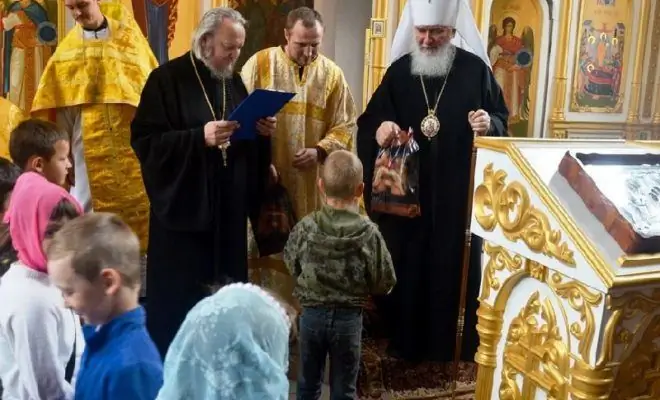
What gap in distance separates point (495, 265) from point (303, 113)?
1.67 metres

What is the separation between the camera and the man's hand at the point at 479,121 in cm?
333

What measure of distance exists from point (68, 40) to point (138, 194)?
0.90 metres

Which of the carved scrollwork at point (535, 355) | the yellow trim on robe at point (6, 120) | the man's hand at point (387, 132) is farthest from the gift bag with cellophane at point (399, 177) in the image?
the yellow trim on robe at point (6, 120)

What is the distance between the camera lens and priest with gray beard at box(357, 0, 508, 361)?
3.63 m

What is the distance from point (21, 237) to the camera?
6.38ft

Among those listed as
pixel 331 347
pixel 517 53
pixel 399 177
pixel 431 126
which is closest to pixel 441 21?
pixel 431 126

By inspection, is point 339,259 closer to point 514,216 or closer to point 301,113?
point 514,216

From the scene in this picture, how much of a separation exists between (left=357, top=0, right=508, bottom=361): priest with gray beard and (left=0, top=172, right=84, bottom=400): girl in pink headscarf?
2021 mm

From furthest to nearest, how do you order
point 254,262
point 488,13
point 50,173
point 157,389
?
1. point 488,13
2. point 254,262
3. point 50,173
4. point 157,389

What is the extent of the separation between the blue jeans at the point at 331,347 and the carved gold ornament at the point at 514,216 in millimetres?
664

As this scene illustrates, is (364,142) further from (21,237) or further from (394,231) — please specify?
(21,237)

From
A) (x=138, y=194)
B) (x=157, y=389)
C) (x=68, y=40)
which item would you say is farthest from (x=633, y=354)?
(x=68, y=40)

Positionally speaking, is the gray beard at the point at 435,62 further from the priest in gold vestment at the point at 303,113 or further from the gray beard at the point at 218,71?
the gray beard at the point at 218,71

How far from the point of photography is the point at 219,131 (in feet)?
9.59
